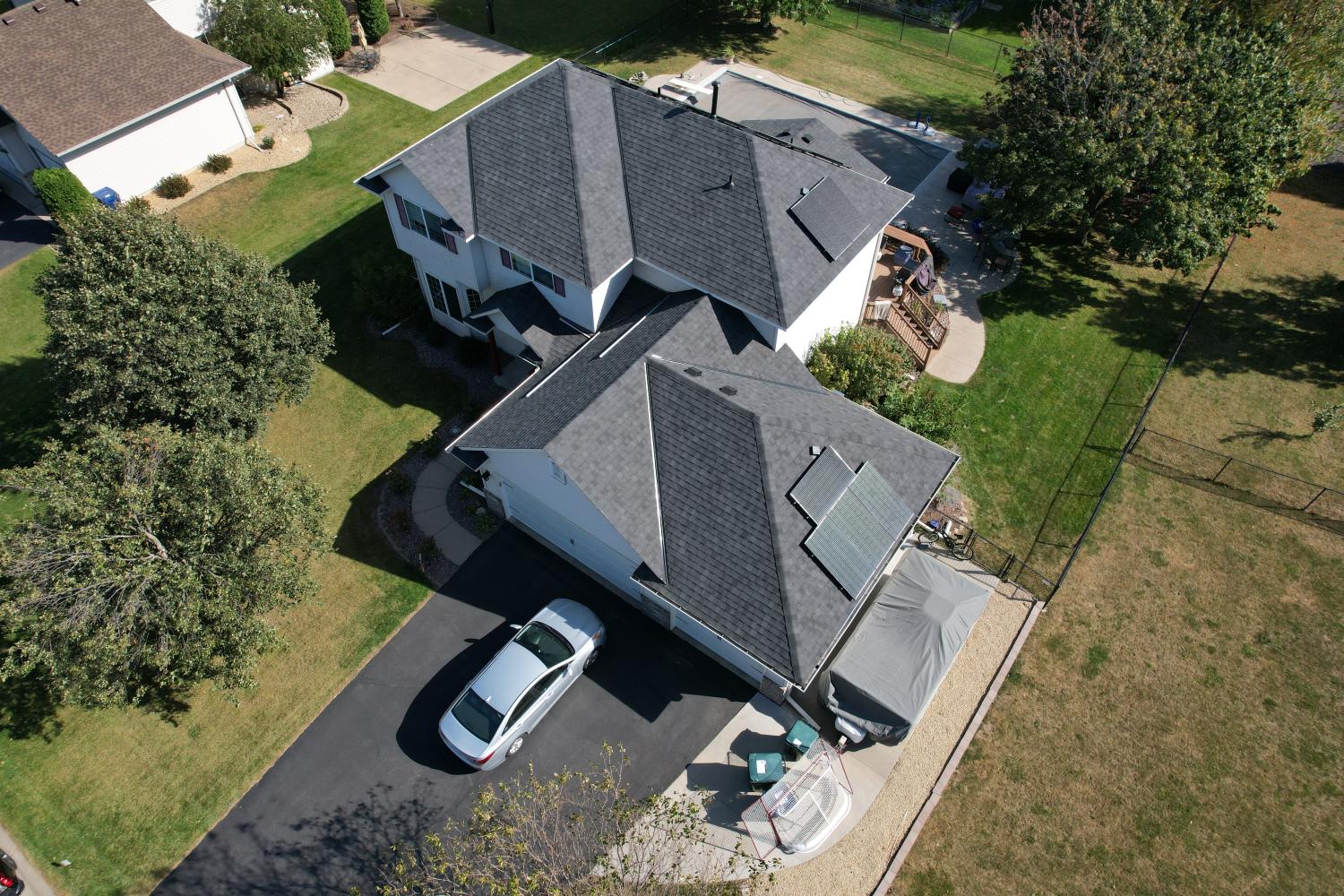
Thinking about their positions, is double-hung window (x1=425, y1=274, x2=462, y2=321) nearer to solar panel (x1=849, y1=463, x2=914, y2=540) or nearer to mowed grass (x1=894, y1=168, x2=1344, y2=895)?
solar panel (x1=849, y1=463, x2=914, y2=540)

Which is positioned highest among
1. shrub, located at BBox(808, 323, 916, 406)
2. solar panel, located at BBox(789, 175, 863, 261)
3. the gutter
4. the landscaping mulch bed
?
solar panel, located at BBox(789, 175, 863, 261)

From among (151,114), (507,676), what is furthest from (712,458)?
(151,114)

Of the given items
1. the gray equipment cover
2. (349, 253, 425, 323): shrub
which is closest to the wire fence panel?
the gray equipment cover

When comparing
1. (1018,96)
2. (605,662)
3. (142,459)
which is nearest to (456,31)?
(1018,96)

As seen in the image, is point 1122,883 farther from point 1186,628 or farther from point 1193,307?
point 1193,307

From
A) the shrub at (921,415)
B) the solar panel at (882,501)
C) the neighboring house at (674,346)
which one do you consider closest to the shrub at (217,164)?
the neighboring house at (674,346)

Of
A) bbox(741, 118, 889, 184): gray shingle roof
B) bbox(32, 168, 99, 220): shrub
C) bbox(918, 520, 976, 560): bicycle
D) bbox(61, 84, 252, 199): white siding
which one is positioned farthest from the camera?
bbox(61, 84, 252, 199): white siding
